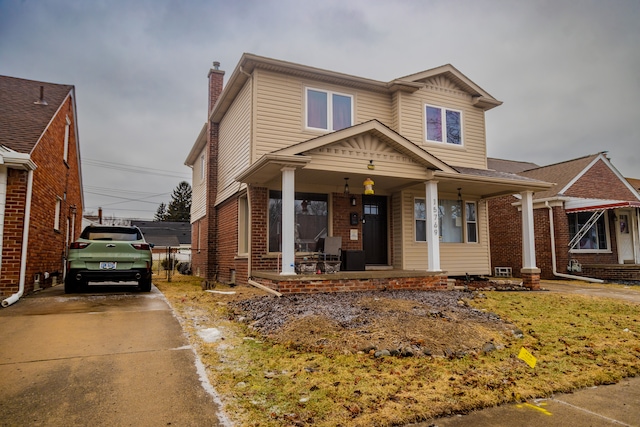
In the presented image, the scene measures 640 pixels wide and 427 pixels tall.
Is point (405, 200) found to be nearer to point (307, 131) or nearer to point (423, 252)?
point (423, 252)

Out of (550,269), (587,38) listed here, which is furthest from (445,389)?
(587,38)

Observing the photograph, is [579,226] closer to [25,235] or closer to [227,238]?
[227,238]

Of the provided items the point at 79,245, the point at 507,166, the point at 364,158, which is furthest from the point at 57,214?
the point at 507,166

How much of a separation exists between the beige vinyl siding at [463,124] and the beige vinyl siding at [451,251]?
4.47ft

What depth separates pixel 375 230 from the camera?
12352mm

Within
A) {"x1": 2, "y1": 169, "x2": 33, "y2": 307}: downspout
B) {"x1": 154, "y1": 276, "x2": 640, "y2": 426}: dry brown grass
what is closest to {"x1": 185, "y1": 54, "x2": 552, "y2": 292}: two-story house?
{"x1": 154, "y1": 276, "x2": 640, "y2": 426}: dry brown grass

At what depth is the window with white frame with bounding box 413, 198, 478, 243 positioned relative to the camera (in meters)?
13.0

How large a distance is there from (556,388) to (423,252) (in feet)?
28.3

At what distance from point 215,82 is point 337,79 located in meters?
5.60

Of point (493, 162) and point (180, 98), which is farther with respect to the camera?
point (180, 98)

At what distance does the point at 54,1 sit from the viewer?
8469 millimetres

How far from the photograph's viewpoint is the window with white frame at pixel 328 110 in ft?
37.1

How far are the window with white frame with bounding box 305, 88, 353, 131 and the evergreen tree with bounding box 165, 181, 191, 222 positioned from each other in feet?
164

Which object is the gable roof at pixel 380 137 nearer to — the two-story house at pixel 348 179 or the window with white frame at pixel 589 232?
the two-story house at pixel 348 179
